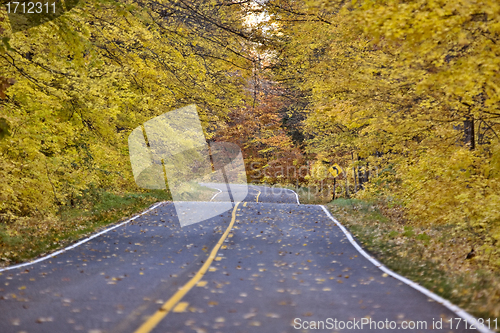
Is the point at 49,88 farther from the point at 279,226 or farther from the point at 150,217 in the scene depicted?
the point at 279,226

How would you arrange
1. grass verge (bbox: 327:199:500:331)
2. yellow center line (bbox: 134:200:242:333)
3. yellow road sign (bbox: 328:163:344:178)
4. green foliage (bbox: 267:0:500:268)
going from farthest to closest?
yellow road sign (bbox: 328:163:344:178) < green foliage (bbox: 267:0:500:268) < grass verge (bbox: 327:199:500:331) < yellow center line (bbox: 134:200:242:333)

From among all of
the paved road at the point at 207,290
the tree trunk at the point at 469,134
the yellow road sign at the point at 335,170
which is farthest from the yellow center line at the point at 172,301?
the yellow road sign at the point at 335,170

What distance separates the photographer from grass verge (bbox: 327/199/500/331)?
258 inches

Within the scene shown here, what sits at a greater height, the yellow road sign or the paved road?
the yellow road sign

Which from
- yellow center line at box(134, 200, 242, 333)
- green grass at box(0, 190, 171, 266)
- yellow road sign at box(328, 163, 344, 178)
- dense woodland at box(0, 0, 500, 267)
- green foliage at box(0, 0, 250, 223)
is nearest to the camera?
yellow center line at box(134, 200, 242, 333)

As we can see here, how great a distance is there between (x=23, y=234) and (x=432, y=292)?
10.4m

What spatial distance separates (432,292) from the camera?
23.2ft

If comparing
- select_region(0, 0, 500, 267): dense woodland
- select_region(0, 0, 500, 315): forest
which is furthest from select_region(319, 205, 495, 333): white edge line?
select_region(0, 0, 500, 267): dense woodland

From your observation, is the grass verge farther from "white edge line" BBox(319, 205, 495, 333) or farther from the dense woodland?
the dense woodland

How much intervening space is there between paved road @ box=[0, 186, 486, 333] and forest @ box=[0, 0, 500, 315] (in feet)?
6.01

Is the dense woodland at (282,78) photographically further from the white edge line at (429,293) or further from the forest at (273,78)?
the white edge line at (429,293)

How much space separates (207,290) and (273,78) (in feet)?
38.8

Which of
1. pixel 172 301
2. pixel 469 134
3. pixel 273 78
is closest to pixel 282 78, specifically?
pixel 273 78

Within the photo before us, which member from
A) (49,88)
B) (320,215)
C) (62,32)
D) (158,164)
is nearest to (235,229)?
(320,215)
